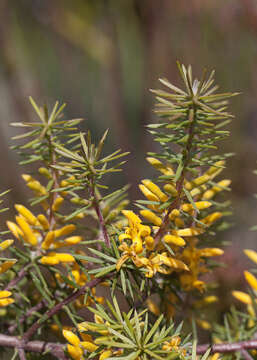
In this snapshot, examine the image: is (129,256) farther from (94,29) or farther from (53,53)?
(53,53)

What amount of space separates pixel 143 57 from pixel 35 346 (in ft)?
3.27

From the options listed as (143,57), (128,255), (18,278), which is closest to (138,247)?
(128,255)

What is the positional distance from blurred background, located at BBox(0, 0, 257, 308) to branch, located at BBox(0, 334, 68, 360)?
626 millimetres

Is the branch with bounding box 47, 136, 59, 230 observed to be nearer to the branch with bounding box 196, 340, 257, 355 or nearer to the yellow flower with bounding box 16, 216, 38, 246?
the yellow flower with bounding box 16, 216, 38, 246

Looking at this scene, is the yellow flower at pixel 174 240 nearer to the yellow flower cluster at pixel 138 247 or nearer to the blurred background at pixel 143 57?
the yellow flower cluster at pixel 138 247

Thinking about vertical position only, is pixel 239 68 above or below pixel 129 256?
above

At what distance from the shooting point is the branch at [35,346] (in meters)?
0.28

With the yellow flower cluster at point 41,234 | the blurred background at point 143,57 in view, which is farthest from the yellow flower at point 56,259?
the blurred background at point 143,57

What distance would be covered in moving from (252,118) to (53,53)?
2.45 ft

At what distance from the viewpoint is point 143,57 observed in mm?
1152

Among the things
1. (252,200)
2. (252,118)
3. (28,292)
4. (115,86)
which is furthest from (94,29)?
(28,292)

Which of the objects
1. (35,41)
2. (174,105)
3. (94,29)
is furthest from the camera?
(35,41)

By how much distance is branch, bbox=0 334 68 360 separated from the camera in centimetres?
28

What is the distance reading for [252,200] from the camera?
3.47 feet
